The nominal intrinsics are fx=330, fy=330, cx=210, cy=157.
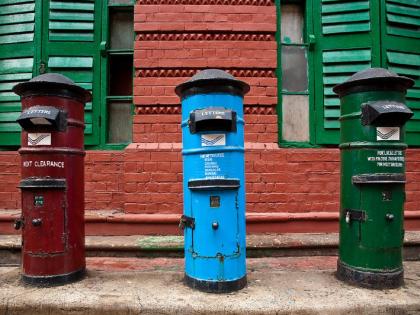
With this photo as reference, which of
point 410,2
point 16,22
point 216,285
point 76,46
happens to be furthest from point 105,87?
point 410,2

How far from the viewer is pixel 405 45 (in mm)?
5094

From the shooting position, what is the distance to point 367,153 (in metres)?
3.18

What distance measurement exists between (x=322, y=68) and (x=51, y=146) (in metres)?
3.93

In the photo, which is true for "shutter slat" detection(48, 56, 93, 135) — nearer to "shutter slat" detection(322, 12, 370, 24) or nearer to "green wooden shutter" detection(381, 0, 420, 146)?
"shutter slat" detection(322, 12, 370, 24)

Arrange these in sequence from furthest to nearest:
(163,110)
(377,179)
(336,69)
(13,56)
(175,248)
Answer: (13,56) < (336,69) < (163,110) < (175,248) < (377,179)

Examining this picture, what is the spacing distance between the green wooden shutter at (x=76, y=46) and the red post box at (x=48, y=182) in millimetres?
1803

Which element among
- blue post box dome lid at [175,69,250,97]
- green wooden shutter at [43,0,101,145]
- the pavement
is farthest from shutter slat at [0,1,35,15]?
the pavement

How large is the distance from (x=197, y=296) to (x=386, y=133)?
2.35m

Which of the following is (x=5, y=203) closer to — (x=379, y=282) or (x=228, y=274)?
(x=228, y=274)

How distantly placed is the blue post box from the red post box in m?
1.23

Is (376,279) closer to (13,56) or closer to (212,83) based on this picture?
(212,83)

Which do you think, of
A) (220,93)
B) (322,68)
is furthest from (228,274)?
(322,68)

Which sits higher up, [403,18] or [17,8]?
[17,8]

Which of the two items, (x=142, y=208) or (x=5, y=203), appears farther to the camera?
(x=5, y=203)
